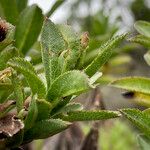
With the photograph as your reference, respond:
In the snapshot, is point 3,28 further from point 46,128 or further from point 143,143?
point 143,143

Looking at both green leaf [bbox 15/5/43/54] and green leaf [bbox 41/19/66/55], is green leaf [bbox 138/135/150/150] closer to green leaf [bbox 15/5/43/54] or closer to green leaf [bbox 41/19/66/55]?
green leaf [bbox 41/19/66/55]

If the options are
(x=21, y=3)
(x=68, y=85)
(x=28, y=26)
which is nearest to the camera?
(x=68, y=85)

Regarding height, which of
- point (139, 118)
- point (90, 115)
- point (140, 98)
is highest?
point (90, 115)

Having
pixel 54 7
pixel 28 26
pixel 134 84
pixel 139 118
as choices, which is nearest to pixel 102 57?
pixel 139 118

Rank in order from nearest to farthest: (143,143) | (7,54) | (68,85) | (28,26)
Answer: (68,85), (7,54), (143,143), (28,26)

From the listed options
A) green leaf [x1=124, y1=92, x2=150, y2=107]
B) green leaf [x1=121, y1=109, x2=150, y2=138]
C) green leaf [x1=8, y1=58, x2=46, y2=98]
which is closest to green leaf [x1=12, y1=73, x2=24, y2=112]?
green leaf [x1=8, y1=58, x2=46, y2=98]

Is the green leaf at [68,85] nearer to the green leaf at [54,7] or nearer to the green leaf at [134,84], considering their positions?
the green leaf at [134,84]

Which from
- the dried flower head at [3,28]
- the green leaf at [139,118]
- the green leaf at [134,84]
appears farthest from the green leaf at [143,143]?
the dried flower head at [3,28]

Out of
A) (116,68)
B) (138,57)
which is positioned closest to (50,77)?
(116,68)
